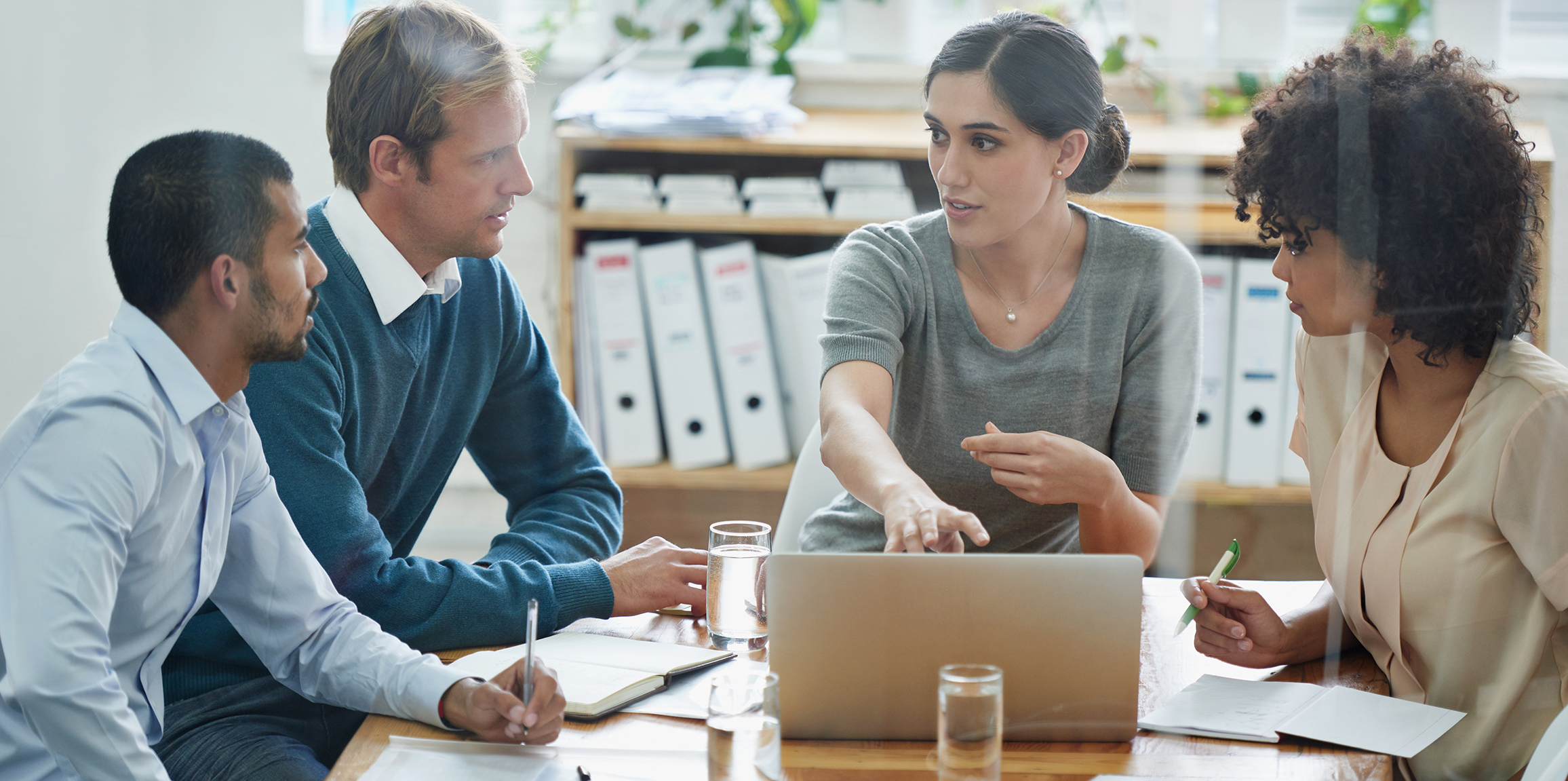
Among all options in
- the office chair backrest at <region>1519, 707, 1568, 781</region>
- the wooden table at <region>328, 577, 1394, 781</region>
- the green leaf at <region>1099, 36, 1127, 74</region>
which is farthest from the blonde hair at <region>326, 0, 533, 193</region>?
the green leaf at <region>1099, 36, 1127, 74</region>

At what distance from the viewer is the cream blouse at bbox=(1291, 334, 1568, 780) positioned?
3.18 ft

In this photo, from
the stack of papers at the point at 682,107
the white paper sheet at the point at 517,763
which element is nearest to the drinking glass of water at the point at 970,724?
the white paper sheet at the point at 517,763

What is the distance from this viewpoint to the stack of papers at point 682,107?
2027 millimetres

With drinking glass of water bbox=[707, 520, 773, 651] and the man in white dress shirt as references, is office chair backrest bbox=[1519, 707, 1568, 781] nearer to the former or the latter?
drinking glass of water bbox=[707, 520, 773, 651]

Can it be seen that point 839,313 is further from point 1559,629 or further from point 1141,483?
point 1559,629

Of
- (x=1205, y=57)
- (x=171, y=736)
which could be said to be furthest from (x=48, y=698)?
(x=1205, y=57)

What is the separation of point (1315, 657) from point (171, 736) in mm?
1001

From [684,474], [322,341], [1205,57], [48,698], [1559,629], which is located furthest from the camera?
[684,474]

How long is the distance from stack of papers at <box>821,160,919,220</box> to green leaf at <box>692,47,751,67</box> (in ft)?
1.06

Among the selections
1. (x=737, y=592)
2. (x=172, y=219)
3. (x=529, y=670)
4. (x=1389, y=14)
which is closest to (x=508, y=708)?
(x=529, y=670)

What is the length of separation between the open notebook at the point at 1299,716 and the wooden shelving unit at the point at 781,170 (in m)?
0.88

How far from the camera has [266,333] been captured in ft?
3.03

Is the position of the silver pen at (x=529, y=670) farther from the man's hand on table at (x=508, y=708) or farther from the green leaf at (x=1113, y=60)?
the green leaf at (x=1113, y=60)

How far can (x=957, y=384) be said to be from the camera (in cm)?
138
